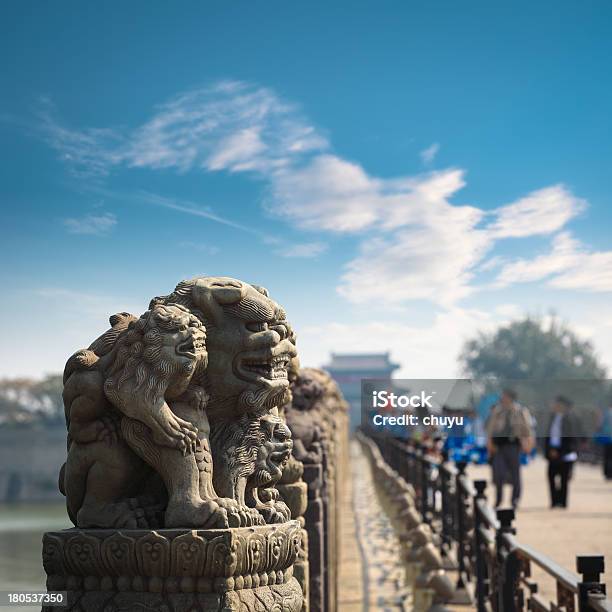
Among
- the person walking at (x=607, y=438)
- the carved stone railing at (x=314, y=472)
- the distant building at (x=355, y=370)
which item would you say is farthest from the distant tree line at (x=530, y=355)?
the carved stone railing at (x=314, y=472)

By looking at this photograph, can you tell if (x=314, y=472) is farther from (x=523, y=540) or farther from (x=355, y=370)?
(x=355, y=370)

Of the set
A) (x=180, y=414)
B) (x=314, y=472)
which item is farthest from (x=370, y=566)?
(x=180, y=414)

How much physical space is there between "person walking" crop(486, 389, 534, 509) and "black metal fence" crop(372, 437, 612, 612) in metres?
1.09

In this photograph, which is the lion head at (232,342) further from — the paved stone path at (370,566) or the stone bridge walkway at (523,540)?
the paved stone path at (370,566)

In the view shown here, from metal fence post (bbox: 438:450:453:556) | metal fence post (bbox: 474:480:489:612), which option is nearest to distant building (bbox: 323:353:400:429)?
metal fence post (bbox: 438:450:453:556)

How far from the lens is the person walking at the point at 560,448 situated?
12.5 meters

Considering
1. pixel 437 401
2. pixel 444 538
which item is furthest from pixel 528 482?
pixel 437 401

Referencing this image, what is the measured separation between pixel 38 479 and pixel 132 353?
3128 cm

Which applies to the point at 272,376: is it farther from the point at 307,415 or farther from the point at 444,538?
the point at 444,538

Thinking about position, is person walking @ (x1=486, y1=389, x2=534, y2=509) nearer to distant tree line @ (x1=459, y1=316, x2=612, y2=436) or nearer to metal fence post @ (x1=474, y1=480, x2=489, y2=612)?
metal fence post @ (x1=474, y1=480, x2=489, y2=612)

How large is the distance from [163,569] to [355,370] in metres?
69.8

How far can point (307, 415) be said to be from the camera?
18.9 ft

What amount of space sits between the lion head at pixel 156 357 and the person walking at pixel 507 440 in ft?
31.0

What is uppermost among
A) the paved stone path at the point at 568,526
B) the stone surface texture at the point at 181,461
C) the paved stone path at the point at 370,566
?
the stone surface texture at the point at 181,461
